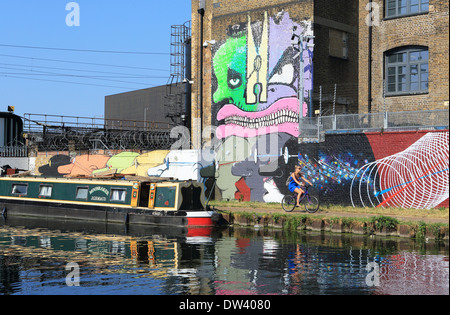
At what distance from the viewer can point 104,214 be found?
2497 centimetres

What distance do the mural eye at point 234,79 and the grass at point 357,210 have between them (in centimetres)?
593

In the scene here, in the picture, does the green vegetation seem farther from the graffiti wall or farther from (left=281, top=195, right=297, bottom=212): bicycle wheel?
the graffiti wall

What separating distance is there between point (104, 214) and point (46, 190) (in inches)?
170

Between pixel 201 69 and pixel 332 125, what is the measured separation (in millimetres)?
9665

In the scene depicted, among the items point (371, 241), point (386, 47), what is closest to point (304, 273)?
point (371, 241)

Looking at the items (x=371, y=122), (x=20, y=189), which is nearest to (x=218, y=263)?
(x=371, y=122)

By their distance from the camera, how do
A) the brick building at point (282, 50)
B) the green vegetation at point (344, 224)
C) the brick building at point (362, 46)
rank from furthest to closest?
1. the brick building at point (282, 50)
2. the brick building at point (362, 46)
3. the green vegetation at point (344, 224)

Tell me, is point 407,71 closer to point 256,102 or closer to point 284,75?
point 284,75

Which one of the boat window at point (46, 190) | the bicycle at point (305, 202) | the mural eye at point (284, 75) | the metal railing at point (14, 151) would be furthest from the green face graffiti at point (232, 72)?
the metal railing at point (14, 151)

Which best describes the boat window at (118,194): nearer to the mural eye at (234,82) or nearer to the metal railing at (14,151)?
the mural eye at (234,82)

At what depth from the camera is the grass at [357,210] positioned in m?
20.3

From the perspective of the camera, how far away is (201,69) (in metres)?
31.5

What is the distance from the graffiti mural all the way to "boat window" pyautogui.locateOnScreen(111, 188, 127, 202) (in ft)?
19.2
